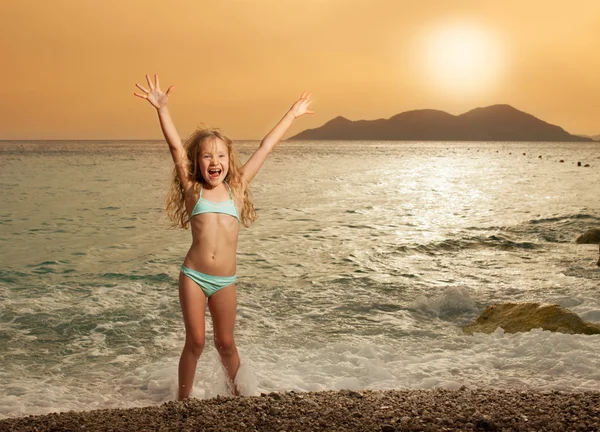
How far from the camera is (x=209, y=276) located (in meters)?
4.87

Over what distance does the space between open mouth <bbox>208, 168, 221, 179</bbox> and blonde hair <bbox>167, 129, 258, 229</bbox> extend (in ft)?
0.39

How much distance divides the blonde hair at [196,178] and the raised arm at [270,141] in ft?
0.38

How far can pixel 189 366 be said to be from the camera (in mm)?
5055

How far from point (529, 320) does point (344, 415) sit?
435 centimetres

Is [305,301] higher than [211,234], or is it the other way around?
[211,234]

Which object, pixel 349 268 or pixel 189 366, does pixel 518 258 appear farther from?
pixel 189 366

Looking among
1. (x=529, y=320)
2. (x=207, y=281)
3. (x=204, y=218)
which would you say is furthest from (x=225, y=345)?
(x=529, y=320)

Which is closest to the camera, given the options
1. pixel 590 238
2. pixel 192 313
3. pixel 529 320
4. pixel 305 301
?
pixel 192 313

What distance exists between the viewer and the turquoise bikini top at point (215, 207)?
4877 millimetres

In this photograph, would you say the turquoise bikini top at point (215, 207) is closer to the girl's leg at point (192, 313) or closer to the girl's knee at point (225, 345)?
the girl's leg at point (192, 313)

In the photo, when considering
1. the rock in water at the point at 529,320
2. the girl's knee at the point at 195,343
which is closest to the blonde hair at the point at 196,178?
the girl's knee at the point at 195,343

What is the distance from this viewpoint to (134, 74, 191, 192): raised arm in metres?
4.92

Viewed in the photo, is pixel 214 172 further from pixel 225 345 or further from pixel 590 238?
pixel 590 238

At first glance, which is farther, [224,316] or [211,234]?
[224,316]
